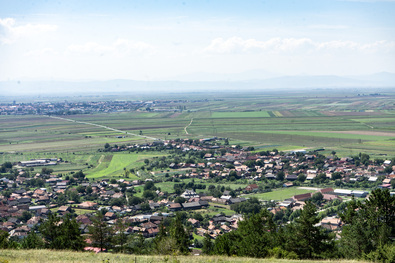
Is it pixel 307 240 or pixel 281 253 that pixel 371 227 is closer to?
pixel 307 240

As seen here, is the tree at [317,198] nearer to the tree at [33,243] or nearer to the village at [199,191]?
the village at [199,191]

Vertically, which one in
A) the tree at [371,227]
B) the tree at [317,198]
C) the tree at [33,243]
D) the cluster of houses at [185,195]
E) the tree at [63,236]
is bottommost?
the cluster of houses at [185,195]

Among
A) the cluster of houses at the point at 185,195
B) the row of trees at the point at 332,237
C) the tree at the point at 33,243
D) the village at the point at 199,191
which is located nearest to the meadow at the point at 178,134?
the village at the point at 199,191

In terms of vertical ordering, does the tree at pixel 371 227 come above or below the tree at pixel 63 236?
above

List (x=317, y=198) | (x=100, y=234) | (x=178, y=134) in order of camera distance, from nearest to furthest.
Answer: (x=100, y=234) < (x=317, y=198) < (x=178, y=134)

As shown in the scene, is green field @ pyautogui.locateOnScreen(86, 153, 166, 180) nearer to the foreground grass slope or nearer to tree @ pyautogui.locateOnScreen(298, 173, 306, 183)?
tree @ pyautogui.locateOnScreen(298, 173, 306, 183)

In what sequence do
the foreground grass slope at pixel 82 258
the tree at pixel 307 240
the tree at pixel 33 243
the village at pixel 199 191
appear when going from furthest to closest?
the village at pixel 199 191 → the tree at pixel 33 243 → the tree at pixel 307 240 → the foreground grass slope at pixel 82 258

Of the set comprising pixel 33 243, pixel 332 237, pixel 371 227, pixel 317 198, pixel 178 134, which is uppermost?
pixel 371 227

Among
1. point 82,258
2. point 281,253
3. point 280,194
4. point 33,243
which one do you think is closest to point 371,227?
point 281,253

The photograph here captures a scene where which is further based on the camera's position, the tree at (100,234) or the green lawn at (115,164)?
the green lawn at (115,164)

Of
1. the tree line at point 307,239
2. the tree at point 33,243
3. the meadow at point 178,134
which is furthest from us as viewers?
the meadow at point 178,134
